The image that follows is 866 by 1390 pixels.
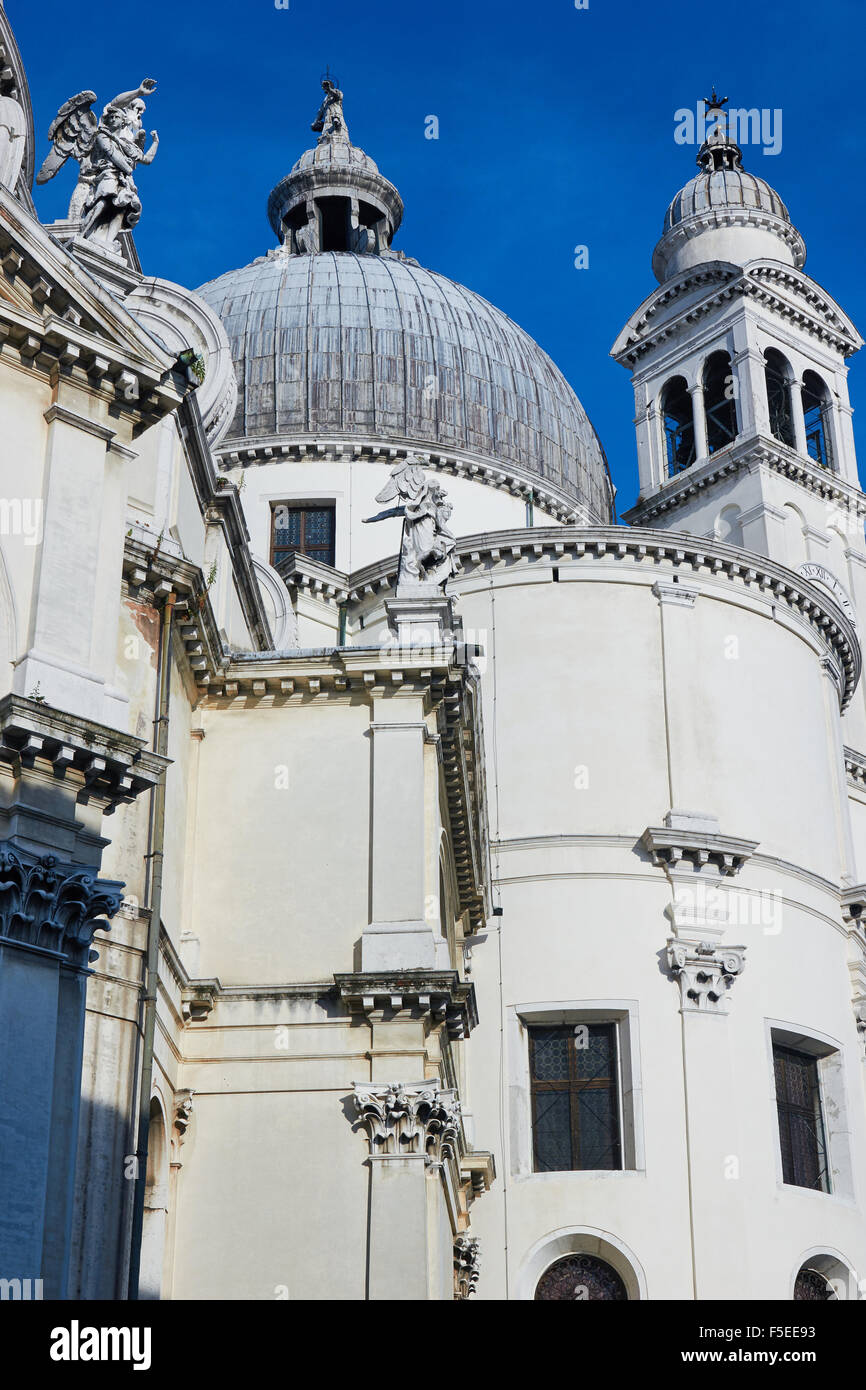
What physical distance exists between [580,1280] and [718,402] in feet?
97.8

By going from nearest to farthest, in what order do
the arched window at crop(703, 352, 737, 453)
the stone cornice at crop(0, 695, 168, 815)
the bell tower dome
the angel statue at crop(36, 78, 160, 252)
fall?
the stone cornice at crop(0, 695, 168, 815)
the angel statue at crop(36, 78, 160, 252)
the bell tower dome
the arched window at crop(703, 352, 737, 453)

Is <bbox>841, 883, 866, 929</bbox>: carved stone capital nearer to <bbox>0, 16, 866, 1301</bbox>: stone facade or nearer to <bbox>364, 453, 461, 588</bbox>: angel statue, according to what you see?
<bbox>0, 16, 866, 1301</bbox>: stone facade

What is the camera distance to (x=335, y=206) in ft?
172

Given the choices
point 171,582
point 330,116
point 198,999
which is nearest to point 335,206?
point 330,116

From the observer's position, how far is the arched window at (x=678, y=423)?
178 ft

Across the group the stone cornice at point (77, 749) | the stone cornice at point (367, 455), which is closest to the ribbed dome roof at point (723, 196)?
the stone cornice at point (367, 455)

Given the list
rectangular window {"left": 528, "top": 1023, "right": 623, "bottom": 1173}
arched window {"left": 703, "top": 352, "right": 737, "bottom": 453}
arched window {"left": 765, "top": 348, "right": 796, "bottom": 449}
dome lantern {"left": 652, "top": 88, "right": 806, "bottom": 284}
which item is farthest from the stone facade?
dome lantern {"left": 652, "top": 88, "right": 806, "bottom": 284}

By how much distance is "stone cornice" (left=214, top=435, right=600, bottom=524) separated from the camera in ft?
136

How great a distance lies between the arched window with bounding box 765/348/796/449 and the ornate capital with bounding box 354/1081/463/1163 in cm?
3372

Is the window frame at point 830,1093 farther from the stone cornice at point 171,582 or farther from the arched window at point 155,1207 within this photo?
the stone cornice at point 171,582

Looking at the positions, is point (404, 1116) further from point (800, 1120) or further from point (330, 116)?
point (330, 116)
